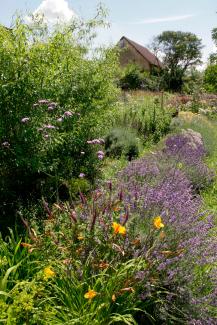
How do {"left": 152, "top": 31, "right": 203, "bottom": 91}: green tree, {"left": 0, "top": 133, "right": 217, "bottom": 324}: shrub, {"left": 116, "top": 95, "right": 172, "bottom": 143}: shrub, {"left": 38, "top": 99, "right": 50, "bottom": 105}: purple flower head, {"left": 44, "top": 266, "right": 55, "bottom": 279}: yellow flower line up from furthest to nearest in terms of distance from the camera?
{"left": 152, "top": 31, "right": 203, "bottom": 91}: green tree < {"left": 116, "top": 95, "right": 172, "bottom": 143}: shrub < {"left": 38, "top": 99, "right": 50, "bottom": 105}: purple flower head < {"left": 0, "top": 133, "right": 217, "bottom": 324}: shrub < {"left": 44, "top": 266, "right": 55, "bottom": 279}: yellow flower

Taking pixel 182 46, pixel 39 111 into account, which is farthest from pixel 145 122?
pixel 182 46

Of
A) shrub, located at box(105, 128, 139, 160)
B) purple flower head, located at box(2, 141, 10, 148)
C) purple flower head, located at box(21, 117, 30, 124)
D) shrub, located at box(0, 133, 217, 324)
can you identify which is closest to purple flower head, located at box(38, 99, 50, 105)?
purple flower head, located at box(21, 117, 30, 124)

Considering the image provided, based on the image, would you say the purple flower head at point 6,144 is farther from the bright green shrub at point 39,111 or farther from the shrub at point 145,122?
the shrub at point 145,122

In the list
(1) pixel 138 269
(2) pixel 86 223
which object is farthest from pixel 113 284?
(2) pixel 86 223

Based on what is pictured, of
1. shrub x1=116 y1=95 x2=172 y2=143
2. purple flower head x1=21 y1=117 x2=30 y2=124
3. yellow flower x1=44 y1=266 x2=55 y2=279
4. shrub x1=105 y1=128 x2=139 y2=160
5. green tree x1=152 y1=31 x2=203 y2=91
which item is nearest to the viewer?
yellow flower x1=44 y1=266 x2=55 y2=279

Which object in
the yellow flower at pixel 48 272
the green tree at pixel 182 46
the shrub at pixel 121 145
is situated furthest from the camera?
the green tree at pixel 182 46

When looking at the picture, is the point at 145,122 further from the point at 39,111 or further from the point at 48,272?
the point at 48,272

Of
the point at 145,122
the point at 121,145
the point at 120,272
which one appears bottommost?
the point at 120,272

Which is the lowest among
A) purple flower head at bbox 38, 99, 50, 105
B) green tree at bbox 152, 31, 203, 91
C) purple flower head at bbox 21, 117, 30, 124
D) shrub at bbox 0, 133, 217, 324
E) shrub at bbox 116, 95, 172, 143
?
shrub at bbox 0, 133, 217, 324

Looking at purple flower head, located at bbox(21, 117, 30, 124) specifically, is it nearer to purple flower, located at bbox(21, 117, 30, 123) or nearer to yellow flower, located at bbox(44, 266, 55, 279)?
purple flower, located at bbox(21, 117, 30, 123)

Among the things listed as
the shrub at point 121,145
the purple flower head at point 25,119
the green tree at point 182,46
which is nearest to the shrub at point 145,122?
the shrub at point 121,145

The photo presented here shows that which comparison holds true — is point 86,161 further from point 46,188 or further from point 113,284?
point 113,284

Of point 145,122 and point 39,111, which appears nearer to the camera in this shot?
point 39,111

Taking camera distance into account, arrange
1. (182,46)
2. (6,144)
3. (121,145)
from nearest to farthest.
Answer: (6,144) < (121,145) < (182,46)
